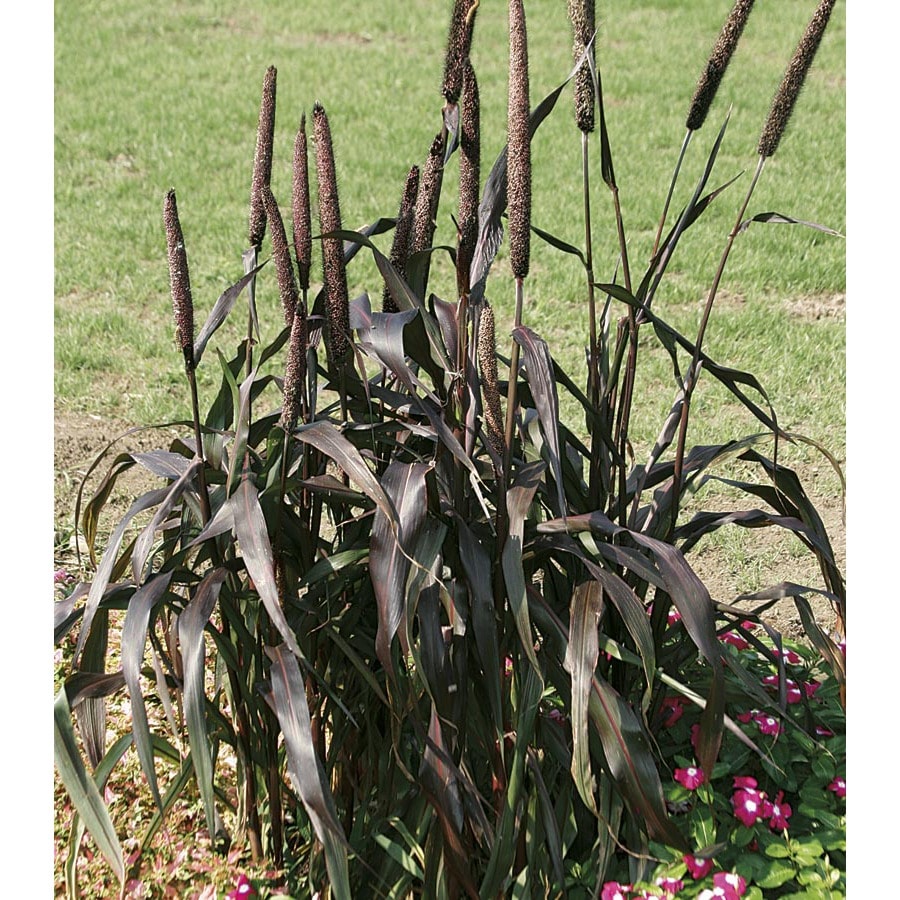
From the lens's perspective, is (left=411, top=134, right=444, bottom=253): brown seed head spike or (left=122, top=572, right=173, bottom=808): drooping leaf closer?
(left=122, top=572, right=173, bottom=808): drooping leaf

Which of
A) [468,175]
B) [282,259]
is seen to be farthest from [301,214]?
[468,175]

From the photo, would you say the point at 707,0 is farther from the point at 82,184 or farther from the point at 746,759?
the point at 746,759

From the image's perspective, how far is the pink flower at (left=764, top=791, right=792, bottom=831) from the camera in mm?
2242

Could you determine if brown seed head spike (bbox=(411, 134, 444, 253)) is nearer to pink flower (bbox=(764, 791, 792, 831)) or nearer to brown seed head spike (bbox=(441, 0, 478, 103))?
brown seed head spike (bbox=(441, 0, 478, 103))

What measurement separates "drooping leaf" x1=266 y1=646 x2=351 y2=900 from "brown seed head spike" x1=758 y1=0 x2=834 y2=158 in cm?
117

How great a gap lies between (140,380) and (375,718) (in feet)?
10.4

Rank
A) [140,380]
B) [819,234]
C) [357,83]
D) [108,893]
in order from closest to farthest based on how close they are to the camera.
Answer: [108,893]
[140,380]
[819,234]
[357,83]

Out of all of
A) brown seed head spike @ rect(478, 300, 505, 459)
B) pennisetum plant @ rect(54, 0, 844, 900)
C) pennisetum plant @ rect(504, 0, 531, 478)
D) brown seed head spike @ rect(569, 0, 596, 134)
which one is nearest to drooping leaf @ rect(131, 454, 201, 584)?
pennisetum plant @ rect(54, 0, 844, 900)

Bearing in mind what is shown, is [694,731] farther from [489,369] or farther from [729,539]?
[729,539]

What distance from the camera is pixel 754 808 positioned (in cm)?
219

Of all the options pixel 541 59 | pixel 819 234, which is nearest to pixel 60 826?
pixel 819 234

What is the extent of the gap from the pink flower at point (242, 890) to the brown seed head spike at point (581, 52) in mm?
1501

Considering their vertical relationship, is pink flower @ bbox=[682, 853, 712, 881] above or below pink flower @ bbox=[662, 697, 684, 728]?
below

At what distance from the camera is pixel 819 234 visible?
247 inches
